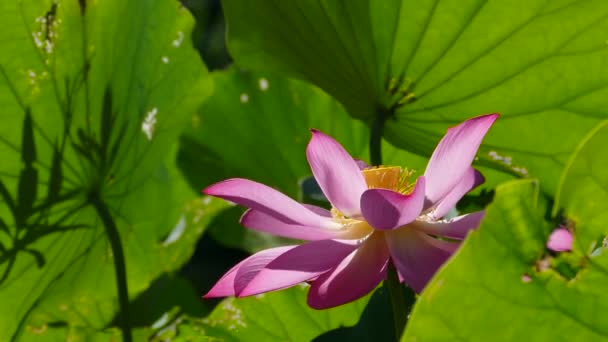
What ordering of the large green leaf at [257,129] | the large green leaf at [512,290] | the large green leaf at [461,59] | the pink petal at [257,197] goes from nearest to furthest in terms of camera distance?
the large green leaf at [512,290] < the pink petal at [257,197] < the large green leaf at [461,59] < the large green leaf at [257,129]

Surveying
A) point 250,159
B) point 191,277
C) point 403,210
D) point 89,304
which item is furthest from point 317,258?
point 191,277

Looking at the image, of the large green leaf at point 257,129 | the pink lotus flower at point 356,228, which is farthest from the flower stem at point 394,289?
the large green leaf at point 257,129

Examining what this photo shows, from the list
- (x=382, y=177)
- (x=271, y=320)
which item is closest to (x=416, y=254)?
(x=382, y=177)

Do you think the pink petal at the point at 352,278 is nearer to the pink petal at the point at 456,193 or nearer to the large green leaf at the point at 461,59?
the pink petal at the point at 456,193

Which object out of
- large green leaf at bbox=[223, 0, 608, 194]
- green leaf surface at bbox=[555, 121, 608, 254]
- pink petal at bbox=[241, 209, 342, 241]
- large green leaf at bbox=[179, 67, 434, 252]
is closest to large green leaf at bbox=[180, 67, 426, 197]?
large green leaf at bbox=[179, 67, 434, 252]

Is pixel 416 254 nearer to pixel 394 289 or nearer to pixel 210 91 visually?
pixel 394 289
